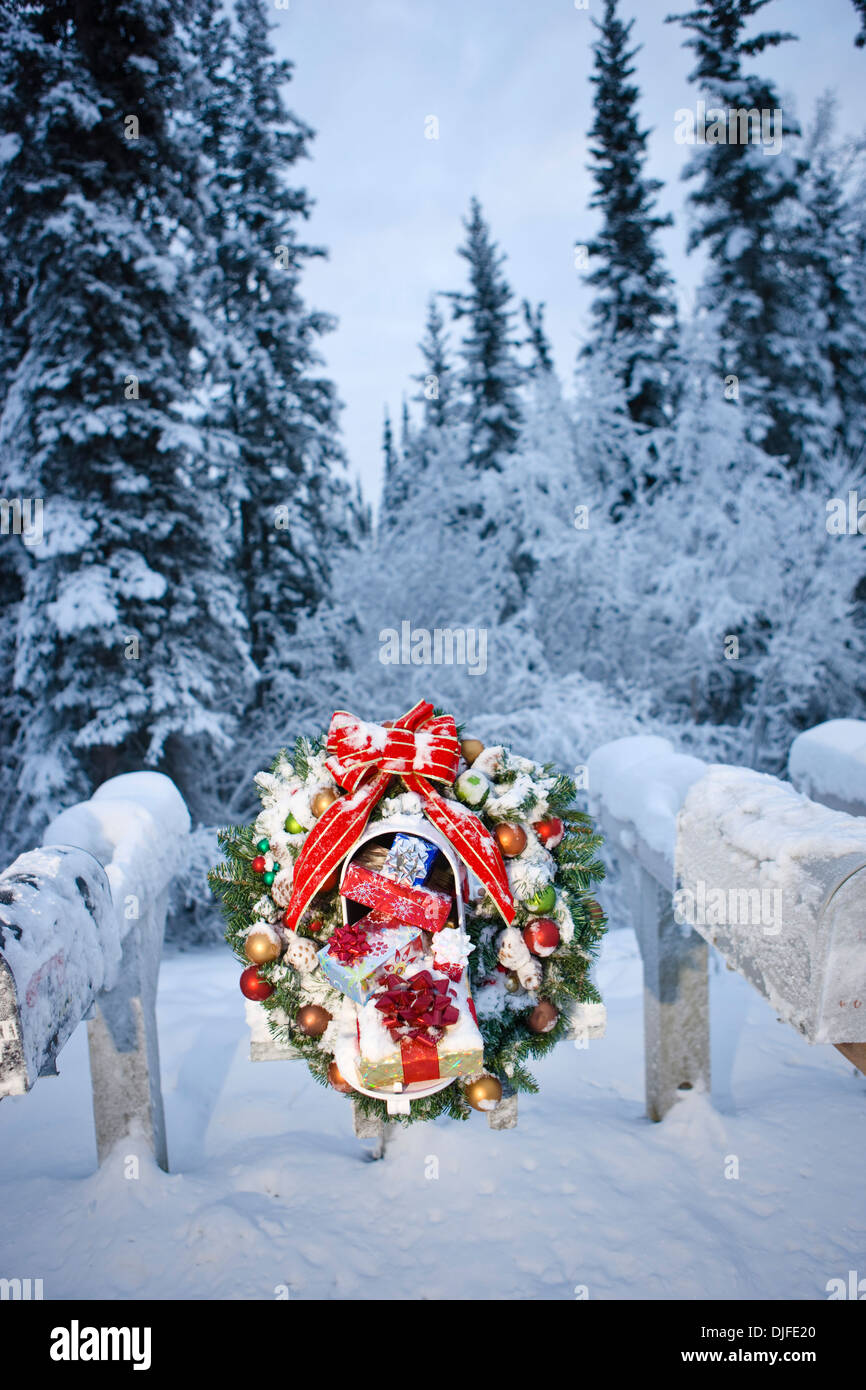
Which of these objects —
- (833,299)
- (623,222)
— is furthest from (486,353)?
(833,299)

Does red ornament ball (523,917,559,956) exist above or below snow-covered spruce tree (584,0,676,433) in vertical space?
below

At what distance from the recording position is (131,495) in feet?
27.7

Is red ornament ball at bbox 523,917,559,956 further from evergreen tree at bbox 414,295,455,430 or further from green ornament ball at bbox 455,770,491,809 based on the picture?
evergreen tree at bbox 414,295,455,430

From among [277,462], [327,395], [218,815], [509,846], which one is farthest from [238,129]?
[509,846]

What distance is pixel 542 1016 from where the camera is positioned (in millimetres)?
2260

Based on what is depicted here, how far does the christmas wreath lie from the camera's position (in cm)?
203

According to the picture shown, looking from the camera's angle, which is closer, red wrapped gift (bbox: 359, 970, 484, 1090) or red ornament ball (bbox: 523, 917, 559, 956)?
red wrapped gift (bbox: 359, 970, 484, 1090)

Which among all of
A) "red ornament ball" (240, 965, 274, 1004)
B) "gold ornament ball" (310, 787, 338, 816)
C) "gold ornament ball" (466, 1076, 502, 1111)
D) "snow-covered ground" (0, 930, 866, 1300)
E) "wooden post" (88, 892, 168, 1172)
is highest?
"gold ornament ball" (310, 787, 338, 816)

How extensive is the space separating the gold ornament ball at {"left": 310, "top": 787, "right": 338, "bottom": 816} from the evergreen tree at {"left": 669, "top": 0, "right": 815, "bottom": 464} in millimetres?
15252

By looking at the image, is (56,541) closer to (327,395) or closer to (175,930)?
(175,930)

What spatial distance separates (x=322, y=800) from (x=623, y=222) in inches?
679

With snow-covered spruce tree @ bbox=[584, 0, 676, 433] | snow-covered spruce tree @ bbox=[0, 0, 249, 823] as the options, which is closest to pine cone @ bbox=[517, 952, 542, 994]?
snow-covered spruce tree @ bbox=[0, 0, 249, 823]

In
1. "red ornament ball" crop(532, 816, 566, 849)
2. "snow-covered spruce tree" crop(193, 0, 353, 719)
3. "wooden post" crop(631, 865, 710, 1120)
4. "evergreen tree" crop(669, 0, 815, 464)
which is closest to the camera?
"red ornament ball" crop(532, 816, 566, 849)

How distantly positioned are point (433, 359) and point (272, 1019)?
83.4ft
